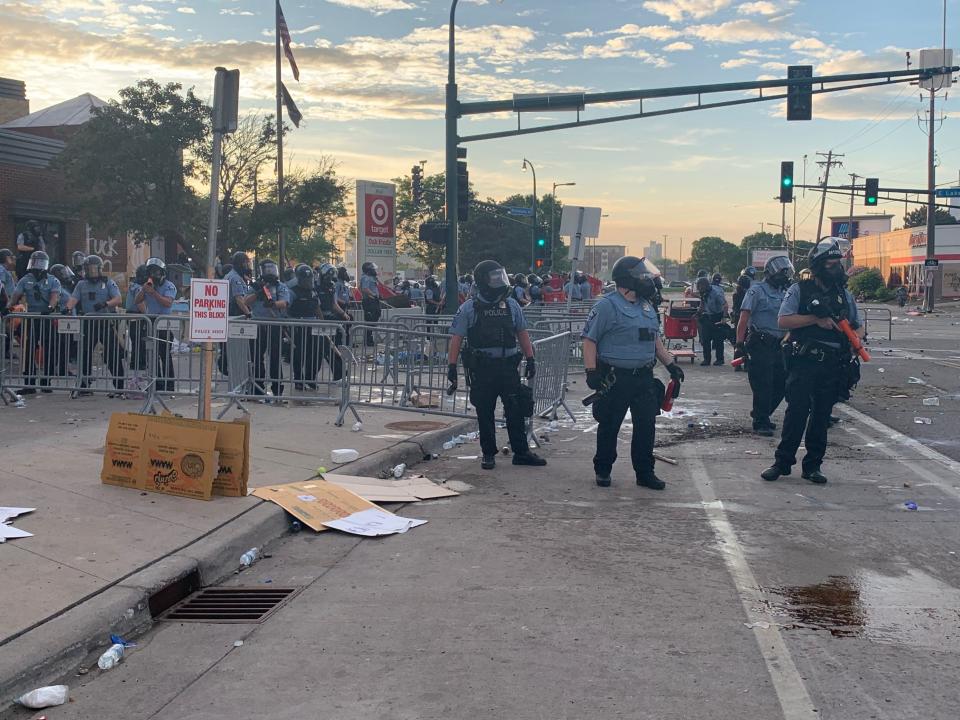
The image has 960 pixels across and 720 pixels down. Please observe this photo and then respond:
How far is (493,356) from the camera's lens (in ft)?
31.2

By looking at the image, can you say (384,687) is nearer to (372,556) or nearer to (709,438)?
(372,556)

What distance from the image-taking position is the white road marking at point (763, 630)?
13.1 ft

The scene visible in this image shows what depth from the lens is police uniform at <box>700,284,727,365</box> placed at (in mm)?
20875

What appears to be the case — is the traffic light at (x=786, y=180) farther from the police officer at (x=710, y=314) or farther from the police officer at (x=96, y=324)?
the police officer at (x=96, y=324)

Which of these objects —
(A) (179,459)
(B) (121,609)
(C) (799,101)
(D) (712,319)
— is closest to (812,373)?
(A) (179,459)

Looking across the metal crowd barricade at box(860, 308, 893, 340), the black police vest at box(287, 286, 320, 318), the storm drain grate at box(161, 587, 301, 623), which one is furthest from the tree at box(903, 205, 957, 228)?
the storm drain grate at box(161, 587, 301, 623)

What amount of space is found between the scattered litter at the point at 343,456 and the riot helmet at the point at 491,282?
6.13 feet

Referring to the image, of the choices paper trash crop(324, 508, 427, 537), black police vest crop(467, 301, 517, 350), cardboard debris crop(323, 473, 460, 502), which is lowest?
paper trash crop(324, 508, 427, 537)

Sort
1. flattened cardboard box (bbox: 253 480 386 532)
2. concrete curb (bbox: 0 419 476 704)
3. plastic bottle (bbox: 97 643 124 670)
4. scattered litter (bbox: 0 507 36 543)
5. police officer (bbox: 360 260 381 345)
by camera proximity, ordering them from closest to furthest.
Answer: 1. concrete curb (bbox: 0 419 476 704)
2. plastic bottle (bbox: 97 643 124 670)
3. scattered litter (bbox: 0 507 36 543)
4. flattened cardboard box (bbox: 253 480 386 532)
5. police officer (bbox: 360 260 381 345)

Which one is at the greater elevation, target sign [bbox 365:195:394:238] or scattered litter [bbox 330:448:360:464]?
target sign [bbox 365:195:394:238]

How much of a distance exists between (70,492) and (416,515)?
2549 mm

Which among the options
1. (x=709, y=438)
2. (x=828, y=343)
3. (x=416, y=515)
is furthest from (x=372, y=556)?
(x=709, y=438)

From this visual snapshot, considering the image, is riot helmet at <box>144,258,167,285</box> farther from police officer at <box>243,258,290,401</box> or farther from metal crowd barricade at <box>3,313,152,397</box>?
metal crowd barricade at <box>3,313,152,397</box>

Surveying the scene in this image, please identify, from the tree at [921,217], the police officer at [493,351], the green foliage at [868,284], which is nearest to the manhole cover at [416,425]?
the police officer at [493,351]
